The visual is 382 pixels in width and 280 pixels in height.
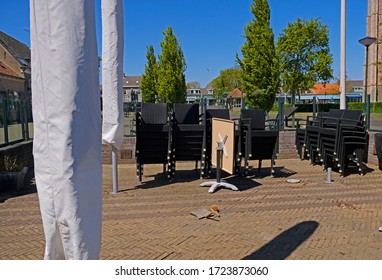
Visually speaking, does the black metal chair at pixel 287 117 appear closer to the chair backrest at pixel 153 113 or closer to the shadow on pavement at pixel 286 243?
the chair backrest at pixel 153 113

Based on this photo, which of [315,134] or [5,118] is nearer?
[5,118]

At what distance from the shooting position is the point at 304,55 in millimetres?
32938

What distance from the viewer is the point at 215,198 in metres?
6.36

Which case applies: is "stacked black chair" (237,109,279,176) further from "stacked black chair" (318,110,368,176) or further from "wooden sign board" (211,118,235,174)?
"stacked black chair" (318,110,368,176)

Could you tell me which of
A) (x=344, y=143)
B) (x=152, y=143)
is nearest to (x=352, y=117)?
(x=344, y=143)

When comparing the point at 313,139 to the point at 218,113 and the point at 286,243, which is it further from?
the point at 286,243

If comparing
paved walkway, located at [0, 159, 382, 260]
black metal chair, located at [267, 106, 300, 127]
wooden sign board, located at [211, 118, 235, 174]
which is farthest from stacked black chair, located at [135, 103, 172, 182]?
black metal chair, located at [267, 106, 300, 127]

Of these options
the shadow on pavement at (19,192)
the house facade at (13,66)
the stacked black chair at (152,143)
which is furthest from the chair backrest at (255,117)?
the house facade at (13,66)

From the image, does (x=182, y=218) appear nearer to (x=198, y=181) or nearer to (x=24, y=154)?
(x=198, y=181)

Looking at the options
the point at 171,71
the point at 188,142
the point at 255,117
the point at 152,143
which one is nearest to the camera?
the point at 152,143

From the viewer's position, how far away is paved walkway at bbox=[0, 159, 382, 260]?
3.98m

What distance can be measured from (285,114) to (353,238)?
770 cm

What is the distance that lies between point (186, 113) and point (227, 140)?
2409 millimetres

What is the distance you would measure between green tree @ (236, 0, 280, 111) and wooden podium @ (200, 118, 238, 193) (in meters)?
13.2
